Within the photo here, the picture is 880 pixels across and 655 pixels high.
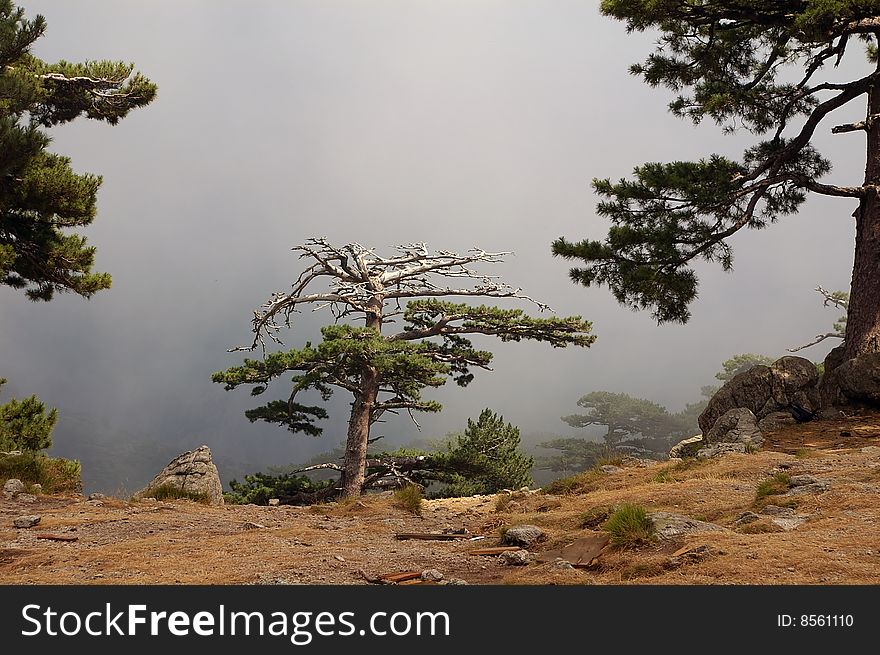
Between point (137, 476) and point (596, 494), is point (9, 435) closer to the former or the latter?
point (596, 494)

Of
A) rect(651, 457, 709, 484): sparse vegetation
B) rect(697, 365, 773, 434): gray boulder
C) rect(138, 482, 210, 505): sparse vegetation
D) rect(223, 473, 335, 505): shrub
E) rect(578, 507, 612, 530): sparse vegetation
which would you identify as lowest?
rect(223, 473, 335, 505): shrub

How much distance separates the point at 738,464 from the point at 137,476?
7181 inches

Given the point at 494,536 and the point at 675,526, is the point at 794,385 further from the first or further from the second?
the point at 675,526

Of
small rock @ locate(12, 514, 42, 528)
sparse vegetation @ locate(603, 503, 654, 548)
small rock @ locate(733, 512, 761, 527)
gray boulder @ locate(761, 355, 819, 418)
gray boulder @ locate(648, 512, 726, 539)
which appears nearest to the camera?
sparse vegetation @ locate(603, 503, 654, 548)

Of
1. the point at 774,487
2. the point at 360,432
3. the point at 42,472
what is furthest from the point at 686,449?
the point at 42,472

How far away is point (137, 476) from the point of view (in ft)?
544

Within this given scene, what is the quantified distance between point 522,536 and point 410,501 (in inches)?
168

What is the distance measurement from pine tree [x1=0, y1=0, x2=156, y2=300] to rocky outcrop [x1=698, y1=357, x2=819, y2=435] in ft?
48.2

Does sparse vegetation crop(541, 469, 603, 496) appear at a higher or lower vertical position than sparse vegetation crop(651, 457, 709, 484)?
lower

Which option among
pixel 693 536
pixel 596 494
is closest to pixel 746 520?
pixel 693 536

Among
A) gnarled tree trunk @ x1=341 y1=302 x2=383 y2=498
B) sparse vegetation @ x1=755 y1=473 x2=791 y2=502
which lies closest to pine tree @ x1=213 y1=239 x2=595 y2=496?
gnarled tree trunk @ x1=341 y1=302 x2=383 y2=498

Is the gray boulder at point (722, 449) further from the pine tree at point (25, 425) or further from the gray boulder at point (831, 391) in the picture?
the pine tree at point (25, 425)

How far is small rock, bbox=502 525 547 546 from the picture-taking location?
633 centimetres

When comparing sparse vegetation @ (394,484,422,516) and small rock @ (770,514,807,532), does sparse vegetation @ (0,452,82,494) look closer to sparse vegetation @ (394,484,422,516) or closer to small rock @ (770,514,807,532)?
sparse vegetation @ (394,484,422,516)
